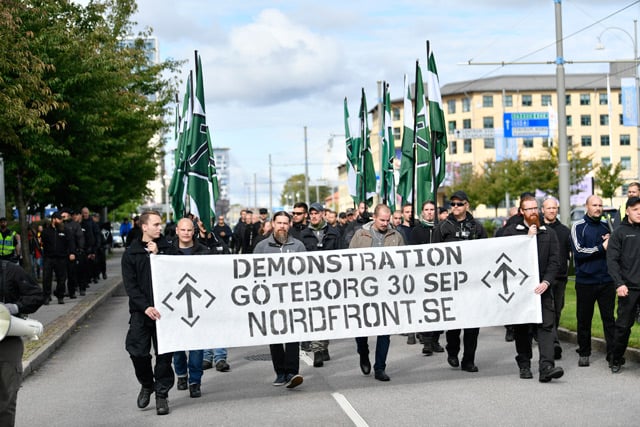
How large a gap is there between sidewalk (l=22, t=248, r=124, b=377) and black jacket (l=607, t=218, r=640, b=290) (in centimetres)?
703

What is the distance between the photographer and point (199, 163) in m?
14.3

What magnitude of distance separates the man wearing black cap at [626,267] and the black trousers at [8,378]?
21.3 feet

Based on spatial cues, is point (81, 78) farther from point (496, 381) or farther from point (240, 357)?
point (496, 381)

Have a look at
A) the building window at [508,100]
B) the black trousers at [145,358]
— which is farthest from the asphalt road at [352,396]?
the building window at [508,100]

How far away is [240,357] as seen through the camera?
509 inches

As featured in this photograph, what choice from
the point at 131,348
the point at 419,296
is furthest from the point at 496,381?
the point at 131,348

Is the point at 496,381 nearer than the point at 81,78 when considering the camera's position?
Yes

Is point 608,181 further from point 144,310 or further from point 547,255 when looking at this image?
point 144,310

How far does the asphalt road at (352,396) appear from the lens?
827 centimetres

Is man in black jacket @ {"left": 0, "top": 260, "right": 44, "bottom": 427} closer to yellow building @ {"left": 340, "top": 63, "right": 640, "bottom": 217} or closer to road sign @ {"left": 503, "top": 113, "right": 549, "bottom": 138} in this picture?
road sign @ {"left": 503, "top": 113, "right": 549, "bottom": 138}

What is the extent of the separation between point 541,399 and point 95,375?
551 centimetres

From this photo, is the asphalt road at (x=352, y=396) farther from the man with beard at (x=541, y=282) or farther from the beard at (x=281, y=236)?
the beard at (x=281, y=236)

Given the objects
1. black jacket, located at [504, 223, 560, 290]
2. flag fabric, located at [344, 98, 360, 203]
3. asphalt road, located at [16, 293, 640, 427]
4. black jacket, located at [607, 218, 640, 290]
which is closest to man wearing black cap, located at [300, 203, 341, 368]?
asphalt road, located at [16, 293, 640, 427]

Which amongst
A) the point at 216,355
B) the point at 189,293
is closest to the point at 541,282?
the point at 189,293
